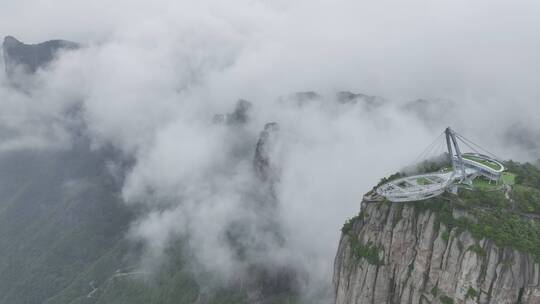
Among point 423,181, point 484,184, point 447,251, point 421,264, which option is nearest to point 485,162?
point 484,184

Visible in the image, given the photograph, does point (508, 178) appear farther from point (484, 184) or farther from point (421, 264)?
point (421, 264)

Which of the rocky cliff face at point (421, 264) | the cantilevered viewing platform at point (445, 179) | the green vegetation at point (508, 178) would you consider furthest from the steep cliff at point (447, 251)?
the green vegetation at point (508, 178)

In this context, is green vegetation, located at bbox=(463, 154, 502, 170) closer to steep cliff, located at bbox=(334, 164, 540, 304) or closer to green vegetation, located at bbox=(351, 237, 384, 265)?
steep cliff, located at bbox=(334, 164, 540, 304)

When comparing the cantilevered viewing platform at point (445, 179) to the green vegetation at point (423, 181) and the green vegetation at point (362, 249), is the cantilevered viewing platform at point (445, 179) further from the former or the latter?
the green vegetation at point (362, 249)

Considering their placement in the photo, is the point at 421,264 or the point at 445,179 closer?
the point at 421,264

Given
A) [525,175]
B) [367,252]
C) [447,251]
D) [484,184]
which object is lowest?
[447,251]

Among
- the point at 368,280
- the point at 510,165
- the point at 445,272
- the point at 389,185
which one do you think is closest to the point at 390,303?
the point at 368,280
